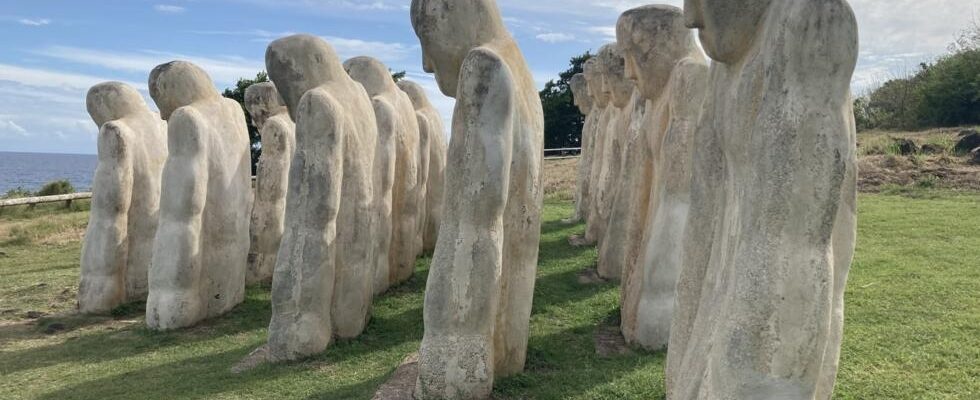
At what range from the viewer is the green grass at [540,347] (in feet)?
17.6

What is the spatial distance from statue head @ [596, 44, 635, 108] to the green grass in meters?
2.18

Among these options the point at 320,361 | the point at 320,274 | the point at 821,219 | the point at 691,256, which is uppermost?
the point at 821,219

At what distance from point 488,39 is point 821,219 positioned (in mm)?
3365

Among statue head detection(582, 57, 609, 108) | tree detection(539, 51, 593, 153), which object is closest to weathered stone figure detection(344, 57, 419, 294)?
statue head detection(582, 57, 609, 108)

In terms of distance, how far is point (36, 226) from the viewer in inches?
585

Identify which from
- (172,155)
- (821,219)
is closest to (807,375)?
(821,219)

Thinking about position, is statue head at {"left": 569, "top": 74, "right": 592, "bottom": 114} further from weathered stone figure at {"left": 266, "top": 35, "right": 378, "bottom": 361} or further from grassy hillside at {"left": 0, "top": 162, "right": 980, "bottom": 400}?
weathered stone figure at {"left": 266, "top": 35, "right": 378, "bottom": 361}

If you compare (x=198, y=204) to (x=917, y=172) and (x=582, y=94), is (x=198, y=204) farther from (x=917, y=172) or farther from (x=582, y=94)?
(x=917, y=172)

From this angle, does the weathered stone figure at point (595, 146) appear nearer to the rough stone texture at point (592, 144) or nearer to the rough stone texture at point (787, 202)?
the rough stone texture at point (592, 144)

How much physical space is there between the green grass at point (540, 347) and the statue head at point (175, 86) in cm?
233

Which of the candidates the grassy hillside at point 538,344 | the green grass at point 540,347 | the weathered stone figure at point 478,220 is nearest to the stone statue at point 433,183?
the grassy hillside at point 538,344

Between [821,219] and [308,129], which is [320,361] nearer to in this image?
[308,129]

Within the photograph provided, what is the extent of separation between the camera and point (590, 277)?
30.0 feet

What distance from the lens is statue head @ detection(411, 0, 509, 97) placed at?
5316mm
